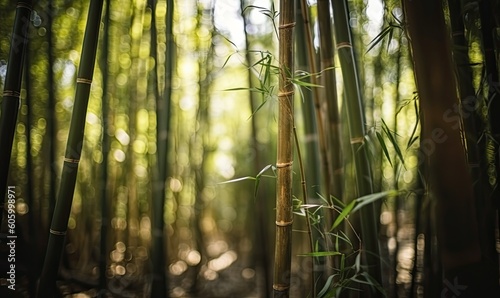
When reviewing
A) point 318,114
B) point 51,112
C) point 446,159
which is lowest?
point 446,159

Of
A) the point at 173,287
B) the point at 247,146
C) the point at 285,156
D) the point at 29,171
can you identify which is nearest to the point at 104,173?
the point at 29,171

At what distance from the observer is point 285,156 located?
0.83 meters

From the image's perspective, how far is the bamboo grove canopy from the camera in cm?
84

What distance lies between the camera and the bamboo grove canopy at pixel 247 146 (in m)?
0.84

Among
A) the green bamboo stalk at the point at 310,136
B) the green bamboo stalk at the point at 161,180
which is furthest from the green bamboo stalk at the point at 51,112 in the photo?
the green bamboo stalk at the point at 310,136

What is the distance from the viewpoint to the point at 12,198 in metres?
1.52

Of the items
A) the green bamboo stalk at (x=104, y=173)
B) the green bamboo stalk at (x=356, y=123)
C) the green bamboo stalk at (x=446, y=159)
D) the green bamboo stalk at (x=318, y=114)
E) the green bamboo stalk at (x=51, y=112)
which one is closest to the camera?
the green bamboo stalk at (x=446, y=159)

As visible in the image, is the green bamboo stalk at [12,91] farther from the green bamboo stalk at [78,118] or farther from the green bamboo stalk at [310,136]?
the green bamboo stalk at [310,136]

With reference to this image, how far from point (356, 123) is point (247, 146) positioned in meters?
2.97

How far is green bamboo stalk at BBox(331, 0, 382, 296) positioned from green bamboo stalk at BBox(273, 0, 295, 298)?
10.8 inches

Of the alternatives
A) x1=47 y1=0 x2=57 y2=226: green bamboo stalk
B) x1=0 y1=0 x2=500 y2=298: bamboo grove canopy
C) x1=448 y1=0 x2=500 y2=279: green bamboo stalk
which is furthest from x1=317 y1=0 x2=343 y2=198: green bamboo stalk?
x1=47 y1=0 x2=57 y2=226: green bamboo stalk

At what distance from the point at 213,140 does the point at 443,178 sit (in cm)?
325

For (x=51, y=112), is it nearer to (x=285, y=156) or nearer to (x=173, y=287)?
(x=173, y=287)

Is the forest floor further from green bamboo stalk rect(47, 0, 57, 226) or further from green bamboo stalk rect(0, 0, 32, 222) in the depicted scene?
green bamboo stalk rect(0, 0, 32, 222)
